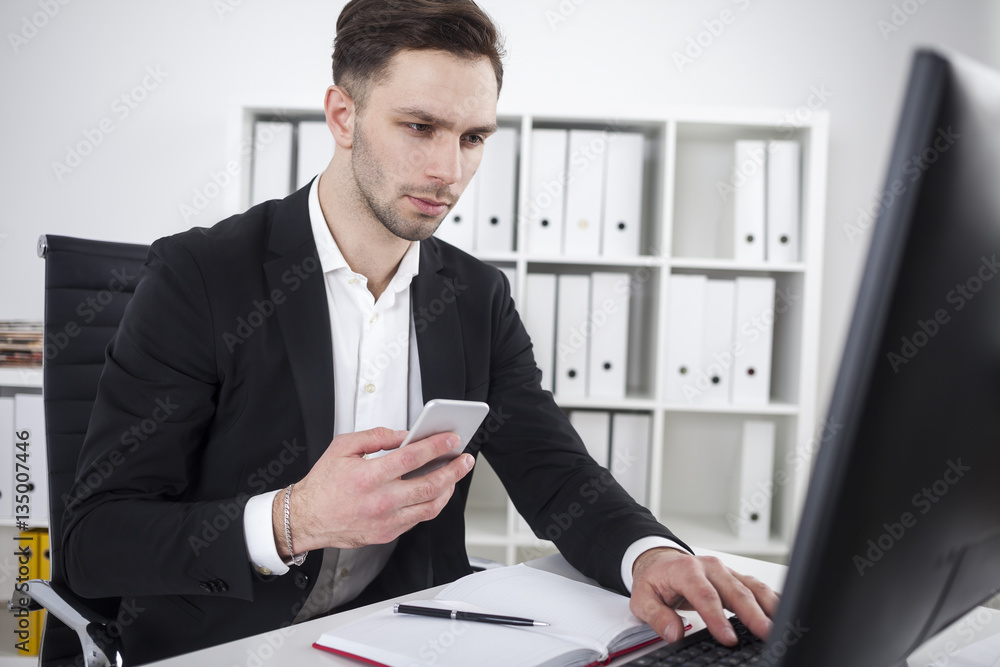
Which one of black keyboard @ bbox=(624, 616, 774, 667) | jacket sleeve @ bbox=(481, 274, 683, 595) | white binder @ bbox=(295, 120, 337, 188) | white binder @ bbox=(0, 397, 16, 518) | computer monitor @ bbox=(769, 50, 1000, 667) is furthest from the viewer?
white binder @ bbox=(295, 120, 337, 188)

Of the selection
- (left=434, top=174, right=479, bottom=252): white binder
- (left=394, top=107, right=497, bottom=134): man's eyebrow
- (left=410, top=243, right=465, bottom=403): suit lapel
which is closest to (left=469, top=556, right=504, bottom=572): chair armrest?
(left=410, top=243, right=465, bottom=403): suit lapel

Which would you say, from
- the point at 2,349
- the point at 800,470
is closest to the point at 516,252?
the point at 800,470

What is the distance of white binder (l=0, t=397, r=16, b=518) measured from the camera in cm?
199

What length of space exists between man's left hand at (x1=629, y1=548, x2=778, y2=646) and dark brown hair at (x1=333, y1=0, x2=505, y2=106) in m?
0.86

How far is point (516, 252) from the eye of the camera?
217cm

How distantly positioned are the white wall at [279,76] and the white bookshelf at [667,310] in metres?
0.24

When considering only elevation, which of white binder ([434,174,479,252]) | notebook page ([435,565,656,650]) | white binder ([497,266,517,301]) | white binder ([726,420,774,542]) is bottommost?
white binder ([726,420,774,542])

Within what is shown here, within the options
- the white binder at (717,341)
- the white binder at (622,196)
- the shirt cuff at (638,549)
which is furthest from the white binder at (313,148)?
the shirt cuff at (638,549)

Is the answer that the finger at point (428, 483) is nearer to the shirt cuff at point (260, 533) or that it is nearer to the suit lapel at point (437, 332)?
the shirt cuff at point (260, 533)

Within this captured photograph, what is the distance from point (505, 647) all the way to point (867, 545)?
41 cm

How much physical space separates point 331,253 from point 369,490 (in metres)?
0.56

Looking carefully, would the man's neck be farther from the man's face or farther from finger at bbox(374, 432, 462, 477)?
finger at bbox(374, 432, 462, 477)

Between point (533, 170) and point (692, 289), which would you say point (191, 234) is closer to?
point (533, 170)

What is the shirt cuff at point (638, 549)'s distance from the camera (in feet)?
2.91
